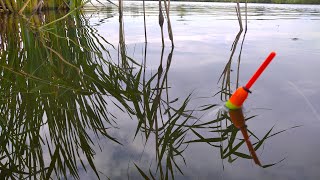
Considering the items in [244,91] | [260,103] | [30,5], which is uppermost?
[30,5]

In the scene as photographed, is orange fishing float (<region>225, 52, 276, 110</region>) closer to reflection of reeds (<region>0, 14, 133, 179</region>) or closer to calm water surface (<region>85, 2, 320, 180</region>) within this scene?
calm water surface (<region>85, 2, 320, 180</region>)

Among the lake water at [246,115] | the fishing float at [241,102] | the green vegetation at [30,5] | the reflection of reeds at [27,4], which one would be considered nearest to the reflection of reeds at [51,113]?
the lake water at [246,115]

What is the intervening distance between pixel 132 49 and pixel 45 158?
2.87 m

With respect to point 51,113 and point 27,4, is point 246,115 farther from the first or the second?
point 27,4

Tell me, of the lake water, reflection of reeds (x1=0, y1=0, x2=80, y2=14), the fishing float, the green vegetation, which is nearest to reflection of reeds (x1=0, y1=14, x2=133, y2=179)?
the lake water

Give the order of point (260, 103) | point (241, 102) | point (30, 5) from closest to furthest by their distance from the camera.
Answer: point (241, 102) < point (260, 103) < point (30, 5)

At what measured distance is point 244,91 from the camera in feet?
5.26

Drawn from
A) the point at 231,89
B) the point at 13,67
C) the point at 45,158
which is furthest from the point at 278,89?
the point at 13,67

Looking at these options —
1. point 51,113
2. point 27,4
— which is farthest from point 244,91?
point 27,4

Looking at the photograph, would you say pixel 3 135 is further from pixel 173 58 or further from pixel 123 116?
pixel 173 58

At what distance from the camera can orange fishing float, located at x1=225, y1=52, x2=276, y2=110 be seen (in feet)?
5.30

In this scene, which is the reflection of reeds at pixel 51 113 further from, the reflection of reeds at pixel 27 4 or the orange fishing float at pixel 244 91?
the reflection of reeds at pixel 27 4

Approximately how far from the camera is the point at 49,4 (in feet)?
29.0

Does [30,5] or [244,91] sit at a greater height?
[30,5]
